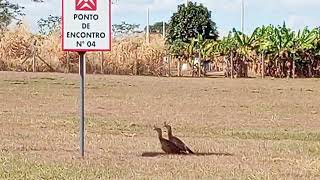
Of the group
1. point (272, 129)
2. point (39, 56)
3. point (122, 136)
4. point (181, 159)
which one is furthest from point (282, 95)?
point (39, 56)

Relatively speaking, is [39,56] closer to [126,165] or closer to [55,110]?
[55,110]

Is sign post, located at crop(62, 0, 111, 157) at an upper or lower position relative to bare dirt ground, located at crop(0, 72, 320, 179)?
upper

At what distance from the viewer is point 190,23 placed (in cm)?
5619

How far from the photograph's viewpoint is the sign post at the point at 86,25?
10.9 m

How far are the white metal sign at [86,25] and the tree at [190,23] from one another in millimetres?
44449

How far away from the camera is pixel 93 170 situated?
10133 mm

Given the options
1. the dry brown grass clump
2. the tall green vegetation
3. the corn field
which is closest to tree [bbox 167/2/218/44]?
the corn field

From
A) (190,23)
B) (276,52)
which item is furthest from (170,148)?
(190,23)

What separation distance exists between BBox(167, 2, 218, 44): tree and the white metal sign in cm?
4445

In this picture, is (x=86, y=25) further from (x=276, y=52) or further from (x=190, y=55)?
(x=190, y=55)

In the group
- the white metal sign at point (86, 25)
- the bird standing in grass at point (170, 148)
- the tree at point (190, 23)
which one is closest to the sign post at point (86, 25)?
the white metal sign at point (86, 25)

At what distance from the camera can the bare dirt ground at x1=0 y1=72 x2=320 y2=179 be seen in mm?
10250

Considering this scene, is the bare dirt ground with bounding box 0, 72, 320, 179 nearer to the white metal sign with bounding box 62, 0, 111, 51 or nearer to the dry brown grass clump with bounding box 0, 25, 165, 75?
the white metal sign with bounding box 62, 0, 111, 51

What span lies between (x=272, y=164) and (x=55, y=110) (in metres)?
10.7
